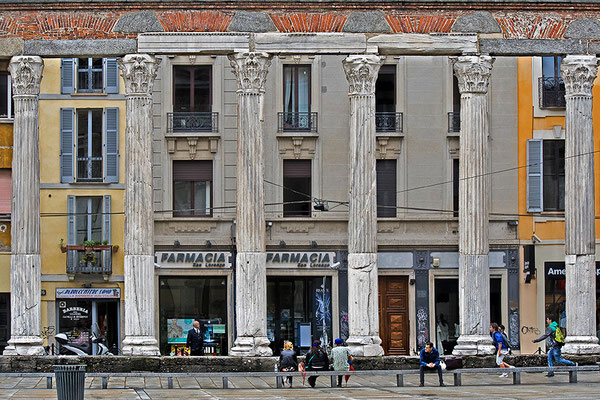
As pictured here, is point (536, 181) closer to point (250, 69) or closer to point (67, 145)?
point (250, 69)

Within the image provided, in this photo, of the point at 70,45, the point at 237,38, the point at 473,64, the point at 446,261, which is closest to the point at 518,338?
the point at 446,261

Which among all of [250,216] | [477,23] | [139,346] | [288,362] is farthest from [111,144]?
[288,362]

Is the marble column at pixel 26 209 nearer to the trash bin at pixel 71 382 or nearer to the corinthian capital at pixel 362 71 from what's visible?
the corinthian capital at pixel 362 71

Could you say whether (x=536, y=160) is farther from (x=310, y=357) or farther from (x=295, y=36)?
(x=310, y=357)

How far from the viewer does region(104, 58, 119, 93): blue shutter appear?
52.5 metres

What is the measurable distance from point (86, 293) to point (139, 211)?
34.1 feet

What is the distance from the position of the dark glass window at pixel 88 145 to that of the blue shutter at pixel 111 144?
0.28 m

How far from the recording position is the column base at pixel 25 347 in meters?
42.1

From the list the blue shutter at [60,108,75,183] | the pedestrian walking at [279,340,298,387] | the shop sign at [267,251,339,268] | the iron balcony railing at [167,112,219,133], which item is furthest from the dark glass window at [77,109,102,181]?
the pedestrian walking at [279,340,298,387]

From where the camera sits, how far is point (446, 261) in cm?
5234

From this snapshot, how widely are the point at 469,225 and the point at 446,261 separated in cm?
937

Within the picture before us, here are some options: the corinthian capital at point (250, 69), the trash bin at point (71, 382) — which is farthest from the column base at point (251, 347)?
the trash bin at point (71, 382)

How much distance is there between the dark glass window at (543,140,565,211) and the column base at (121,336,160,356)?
17.3 m

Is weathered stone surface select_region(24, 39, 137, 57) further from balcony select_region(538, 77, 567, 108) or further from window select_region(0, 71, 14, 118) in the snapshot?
balcony select_region(538, 77, 567, 108)
